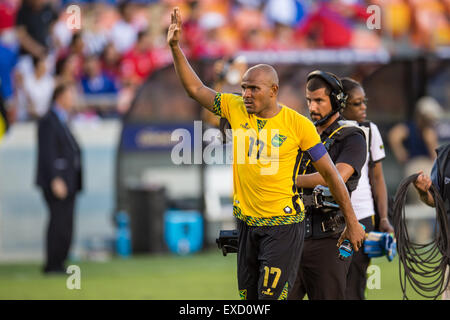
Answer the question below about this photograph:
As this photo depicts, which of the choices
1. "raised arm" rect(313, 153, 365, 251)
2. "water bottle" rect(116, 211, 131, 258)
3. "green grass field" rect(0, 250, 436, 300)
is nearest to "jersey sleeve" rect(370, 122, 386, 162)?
"raised arm" rect(313, 153, 365, 251)

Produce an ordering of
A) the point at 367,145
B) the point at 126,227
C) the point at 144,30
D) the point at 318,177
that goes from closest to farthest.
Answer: the point at 318,177, the point at 367,145, the point at 126,227, the point at 144,30

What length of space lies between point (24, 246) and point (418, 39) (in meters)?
9.18

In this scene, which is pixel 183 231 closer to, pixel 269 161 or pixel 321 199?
pixel 321 199

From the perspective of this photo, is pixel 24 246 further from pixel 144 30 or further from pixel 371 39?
pixel 371 39

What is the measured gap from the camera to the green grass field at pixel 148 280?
999cm

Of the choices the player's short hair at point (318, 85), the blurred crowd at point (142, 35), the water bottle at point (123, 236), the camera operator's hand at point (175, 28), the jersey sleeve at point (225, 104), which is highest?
the blurred crowd at point (142, 35)

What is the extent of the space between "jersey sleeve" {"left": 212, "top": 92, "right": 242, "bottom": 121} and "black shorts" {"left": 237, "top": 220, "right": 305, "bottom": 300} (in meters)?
0.75

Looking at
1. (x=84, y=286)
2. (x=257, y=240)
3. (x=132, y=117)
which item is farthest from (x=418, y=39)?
(x=257, y=240)

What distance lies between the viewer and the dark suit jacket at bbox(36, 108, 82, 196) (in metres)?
12.5

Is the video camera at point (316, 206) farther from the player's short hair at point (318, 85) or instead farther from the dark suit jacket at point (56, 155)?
the dark suit jacket at point (56, 155)

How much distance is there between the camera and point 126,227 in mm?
14102

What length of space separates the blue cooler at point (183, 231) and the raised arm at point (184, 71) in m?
8.53

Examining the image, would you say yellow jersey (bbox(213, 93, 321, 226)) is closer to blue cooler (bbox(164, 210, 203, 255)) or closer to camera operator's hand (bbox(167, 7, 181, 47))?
camera operator's hand (bbox(167, 7, 181, 47))

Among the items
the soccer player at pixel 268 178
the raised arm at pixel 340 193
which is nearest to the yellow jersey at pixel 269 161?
the soccer player at pixel 268 178
